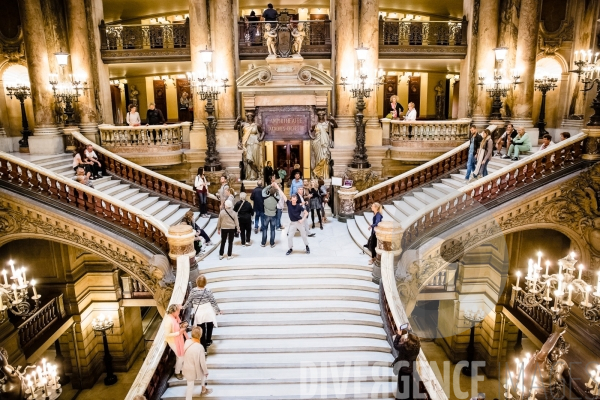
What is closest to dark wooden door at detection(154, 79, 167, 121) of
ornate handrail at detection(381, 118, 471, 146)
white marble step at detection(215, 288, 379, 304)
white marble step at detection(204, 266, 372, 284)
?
ornate handrail at detection(381, 118, 471, 146)

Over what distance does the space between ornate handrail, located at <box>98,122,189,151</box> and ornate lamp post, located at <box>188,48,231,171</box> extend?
1300 mm

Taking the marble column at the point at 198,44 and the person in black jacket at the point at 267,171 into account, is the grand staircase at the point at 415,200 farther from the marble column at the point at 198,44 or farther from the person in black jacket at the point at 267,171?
the marble column at the point at 198,44

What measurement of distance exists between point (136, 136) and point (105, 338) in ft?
20.9

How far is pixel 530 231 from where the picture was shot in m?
13.7

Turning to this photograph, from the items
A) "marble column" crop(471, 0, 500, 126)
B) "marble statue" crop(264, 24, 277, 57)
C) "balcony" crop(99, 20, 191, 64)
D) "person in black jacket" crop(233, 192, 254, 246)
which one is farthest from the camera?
"balcony" crop(99, 20, 191, 64)

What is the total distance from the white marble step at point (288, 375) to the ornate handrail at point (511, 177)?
13.5 ft

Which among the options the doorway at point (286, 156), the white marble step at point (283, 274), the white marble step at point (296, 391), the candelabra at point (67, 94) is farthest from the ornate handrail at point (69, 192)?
the doorway at point (286, 156)

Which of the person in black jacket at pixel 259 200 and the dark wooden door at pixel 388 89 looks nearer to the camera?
the person in black jacket at pixel 259 200

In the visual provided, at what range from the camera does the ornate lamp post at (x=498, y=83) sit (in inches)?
536

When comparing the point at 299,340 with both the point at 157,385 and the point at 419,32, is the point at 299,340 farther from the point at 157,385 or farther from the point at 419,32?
the point at 419,32

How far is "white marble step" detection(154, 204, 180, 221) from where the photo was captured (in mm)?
11883

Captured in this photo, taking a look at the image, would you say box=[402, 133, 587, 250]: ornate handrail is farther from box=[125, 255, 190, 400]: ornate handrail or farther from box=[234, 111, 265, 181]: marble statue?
box=[125, 255, 190, 400]: ornate handrail

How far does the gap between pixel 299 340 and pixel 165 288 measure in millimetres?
3245

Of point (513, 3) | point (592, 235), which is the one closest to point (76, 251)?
point (592, 235)
